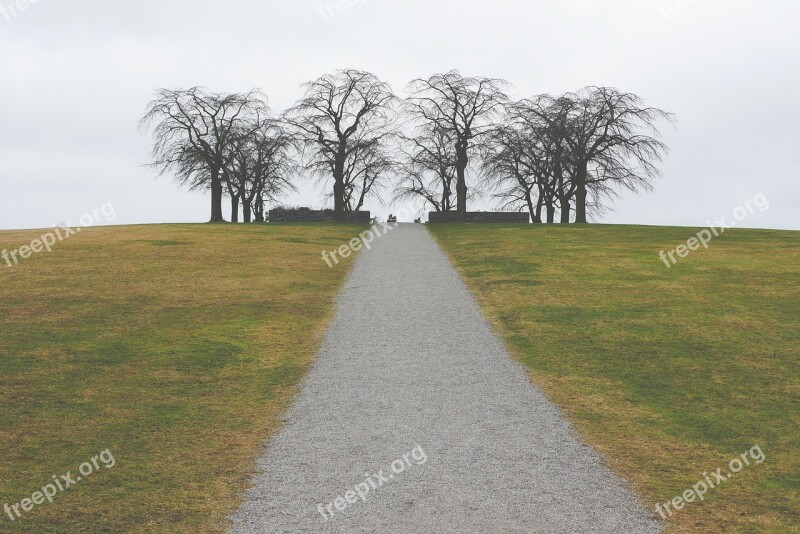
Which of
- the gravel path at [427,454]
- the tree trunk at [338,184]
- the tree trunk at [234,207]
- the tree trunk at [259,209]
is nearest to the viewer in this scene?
the gravel path at [427,454]

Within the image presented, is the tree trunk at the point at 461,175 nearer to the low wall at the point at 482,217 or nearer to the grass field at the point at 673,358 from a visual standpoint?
the low wall at the point at 482,217

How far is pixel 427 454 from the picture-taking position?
10414 mm

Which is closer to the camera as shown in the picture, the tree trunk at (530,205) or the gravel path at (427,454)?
the gravel path at (427,454)

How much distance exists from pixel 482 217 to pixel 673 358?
143 ft

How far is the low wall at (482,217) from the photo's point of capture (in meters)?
58.3

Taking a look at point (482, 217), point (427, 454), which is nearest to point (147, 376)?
point (427, 454)

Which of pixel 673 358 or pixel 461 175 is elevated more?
pixel 461 175

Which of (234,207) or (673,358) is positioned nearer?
(673,358)

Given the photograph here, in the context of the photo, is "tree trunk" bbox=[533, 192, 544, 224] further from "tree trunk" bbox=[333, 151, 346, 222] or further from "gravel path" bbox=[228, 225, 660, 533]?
"gravel path" bbox=[228, 225, 660, 533]

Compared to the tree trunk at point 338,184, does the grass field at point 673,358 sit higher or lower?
lower

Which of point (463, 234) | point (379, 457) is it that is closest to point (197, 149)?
point (463, 234)

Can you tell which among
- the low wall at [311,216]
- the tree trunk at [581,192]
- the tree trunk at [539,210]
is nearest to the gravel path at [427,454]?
the tree trunk at [581,192]

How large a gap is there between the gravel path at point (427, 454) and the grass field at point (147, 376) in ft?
2.31

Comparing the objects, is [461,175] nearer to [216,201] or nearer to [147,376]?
[216,201]
